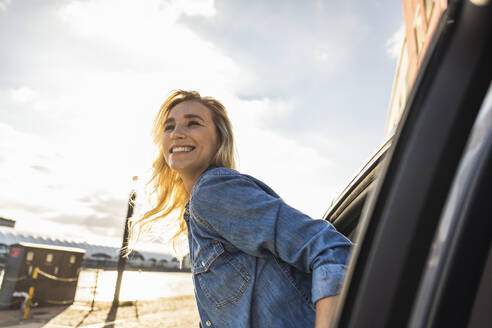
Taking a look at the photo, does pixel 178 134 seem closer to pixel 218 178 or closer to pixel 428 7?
pixel 218 178

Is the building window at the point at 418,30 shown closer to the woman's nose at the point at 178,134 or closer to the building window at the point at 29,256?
the woman's nose at the point at 178,134

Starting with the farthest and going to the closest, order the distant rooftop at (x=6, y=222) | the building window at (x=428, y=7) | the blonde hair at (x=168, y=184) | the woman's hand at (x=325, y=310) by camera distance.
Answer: the distant rooftop at (x=6, y=222)
the building window at (x=428, y=7)
the blonde hair at (x=168, y=184)
the woman's hand at (x=325, y=310)

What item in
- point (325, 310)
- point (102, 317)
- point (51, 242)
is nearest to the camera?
point (325, 310)

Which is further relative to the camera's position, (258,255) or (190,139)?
(190,139)

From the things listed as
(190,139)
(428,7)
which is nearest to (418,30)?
(428,7)

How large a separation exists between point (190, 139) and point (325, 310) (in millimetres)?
1341

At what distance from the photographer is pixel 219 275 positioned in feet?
5.00

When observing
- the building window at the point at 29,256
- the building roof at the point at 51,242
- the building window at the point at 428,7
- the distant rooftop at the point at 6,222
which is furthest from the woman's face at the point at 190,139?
the distant rooftop at the point at 6,222

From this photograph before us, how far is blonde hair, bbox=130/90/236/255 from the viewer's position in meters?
2.50

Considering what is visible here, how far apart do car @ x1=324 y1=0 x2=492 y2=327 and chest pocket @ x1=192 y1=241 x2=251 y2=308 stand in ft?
2.74

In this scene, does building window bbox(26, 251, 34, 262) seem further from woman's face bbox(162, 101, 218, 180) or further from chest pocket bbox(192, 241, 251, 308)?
chest pocket bbox(192, 241, 251, 308)

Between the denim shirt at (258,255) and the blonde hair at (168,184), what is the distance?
1.03 metres

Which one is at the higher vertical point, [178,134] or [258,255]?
[178,134]

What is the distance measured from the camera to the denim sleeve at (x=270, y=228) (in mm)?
1151
